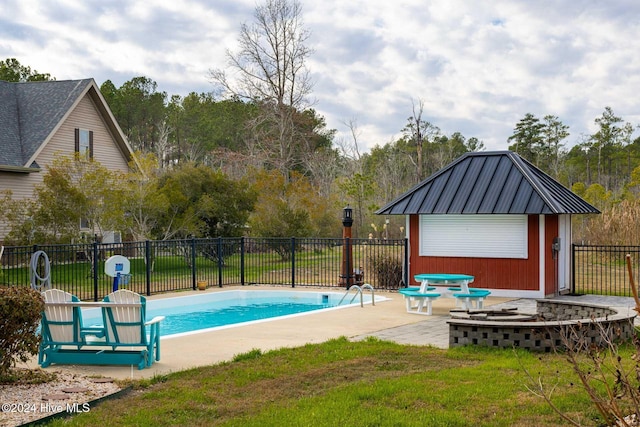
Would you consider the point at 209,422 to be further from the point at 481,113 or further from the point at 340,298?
the point at 481,113

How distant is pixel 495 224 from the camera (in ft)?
56.5

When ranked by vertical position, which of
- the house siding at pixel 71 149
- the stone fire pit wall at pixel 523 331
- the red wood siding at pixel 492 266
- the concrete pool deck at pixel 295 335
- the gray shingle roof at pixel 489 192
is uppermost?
the house siding at pixel 71 149

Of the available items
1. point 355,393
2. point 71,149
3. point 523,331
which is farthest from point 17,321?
point 71,149

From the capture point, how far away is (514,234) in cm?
1703

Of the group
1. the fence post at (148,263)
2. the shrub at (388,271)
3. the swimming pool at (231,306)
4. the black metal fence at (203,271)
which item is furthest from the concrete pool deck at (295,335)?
the fence post at (148,263)

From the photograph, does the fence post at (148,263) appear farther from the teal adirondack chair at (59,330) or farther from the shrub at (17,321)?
the shrub at (17,321)

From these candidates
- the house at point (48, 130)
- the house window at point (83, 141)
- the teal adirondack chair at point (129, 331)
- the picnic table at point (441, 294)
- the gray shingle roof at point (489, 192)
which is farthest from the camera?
the house window at point (83, 141)

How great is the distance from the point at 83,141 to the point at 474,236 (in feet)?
58.3

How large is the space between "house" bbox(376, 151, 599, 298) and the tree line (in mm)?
8172

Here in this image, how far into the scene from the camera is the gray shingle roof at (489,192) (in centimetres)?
1667

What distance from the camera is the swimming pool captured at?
15.8m

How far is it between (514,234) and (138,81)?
45076mm

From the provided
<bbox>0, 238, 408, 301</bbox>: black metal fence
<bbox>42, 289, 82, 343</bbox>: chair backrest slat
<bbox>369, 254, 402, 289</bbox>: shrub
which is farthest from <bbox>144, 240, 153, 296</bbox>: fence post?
<bbox>42, 289, 82, 343</bbox>: chair backrest slat

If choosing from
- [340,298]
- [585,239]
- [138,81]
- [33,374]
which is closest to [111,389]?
[33,374]
